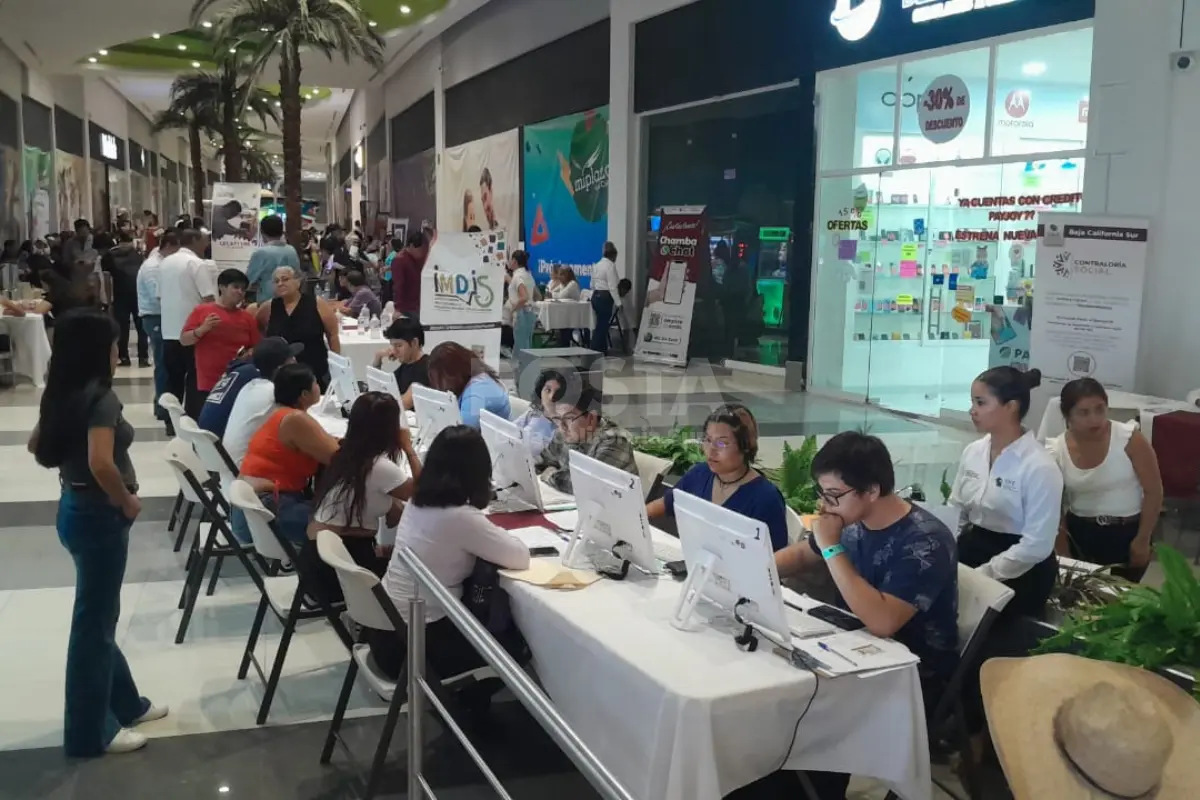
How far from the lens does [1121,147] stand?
7.53 metres

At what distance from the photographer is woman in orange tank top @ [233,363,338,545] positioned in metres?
4.25

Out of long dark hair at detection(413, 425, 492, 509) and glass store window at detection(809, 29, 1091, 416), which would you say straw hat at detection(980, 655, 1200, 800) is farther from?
glass store window at detection(809, 29, 1091, 416)

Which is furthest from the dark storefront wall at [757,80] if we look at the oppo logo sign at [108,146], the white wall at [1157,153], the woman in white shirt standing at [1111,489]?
the oppo logo sign at [108,146]

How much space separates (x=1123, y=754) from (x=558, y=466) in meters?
2.96

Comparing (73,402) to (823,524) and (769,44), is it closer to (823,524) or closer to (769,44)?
(823,524)

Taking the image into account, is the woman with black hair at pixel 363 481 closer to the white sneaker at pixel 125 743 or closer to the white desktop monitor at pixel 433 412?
the white desktop monitor at pixel 433 412

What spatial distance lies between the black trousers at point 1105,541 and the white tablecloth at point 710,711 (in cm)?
198

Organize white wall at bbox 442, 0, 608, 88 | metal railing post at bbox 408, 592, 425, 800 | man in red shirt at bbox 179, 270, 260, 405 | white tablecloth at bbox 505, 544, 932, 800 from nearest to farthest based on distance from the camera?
white tablecloth at bbox 505, 544, 932, 800 → metal railing post at bbox 408, 592, 425, 800 → man in red shirt at bbox 179, 270, 260, 405 → white wall at bbox 442, 0, 608, 88

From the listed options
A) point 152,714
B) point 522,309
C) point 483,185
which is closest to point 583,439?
point 152,714

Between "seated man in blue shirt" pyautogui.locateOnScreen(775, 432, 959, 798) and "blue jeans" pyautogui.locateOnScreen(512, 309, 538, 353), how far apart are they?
10.1 m

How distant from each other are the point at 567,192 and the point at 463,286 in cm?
976

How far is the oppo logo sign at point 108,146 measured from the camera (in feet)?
91.9

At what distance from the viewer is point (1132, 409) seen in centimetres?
645

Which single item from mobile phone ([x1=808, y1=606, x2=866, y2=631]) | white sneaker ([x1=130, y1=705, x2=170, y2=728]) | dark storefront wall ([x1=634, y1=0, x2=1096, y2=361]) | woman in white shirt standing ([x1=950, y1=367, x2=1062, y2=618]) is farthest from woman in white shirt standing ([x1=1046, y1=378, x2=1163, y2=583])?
dark storefront wall ([x1=634, y1=0, x2=1096, y2=361])
